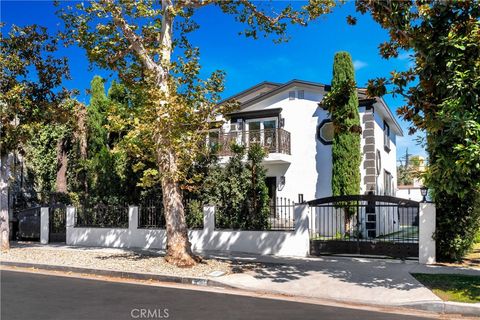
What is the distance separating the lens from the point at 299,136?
66.2 feet

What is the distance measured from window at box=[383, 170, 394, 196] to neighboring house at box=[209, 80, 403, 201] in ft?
3.57

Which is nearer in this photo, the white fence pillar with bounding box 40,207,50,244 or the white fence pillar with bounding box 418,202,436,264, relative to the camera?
the white fence pillar with bounding box 418,202,436,264

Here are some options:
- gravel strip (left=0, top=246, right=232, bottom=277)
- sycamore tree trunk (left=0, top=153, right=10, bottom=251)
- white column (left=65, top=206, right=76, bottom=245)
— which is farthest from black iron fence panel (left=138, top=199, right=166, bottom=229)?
sycamore tree trunk (left=0, top=153, right=10, bottom=251)

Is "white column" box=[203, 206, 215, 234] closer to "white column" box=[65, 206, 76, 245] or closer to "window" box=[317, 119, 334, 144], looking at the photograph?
"white column" box=[65, 206, 76, 245]

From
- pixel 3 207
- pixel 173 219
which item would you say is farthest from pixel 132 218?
pixel 173 219

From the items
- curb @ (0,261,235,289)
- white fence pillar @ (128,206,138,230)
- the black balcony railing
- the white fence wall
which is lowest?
curb @ (0,261,235,289)

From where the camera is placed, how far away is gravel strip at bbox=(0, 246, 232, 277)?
11.0 metres

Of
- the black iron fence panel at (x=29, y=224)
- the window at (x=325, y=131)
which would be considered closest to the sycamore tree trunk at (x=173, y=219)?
the black iron fence panel at (x=29, y=224)

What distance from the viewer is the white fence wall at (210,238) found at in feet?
43.5

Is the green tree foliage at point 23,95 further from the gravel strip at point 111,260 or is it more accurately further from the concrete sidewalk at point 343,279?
the concrete sidewalk at point 343,279

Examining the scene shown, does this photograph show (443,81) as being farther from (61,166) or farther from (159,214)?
(61,166)

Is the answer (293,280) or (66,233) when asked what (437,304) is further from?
(66,233)

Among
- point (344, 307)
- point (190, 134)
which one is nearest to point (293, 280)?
point (344, 307)

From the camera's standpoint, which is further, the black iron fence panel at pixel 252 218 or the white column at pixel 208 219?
the white column at pixel 208 219
